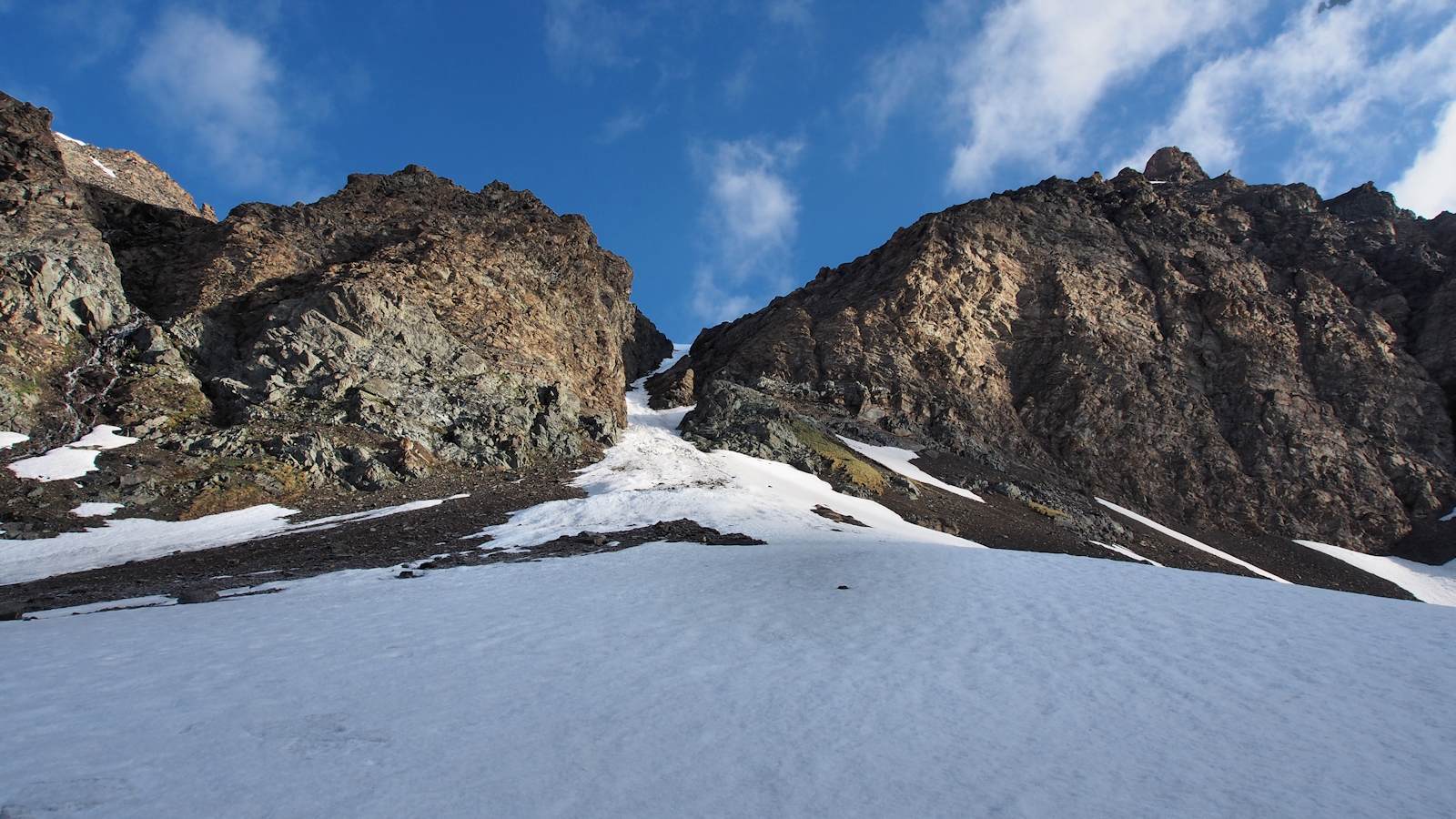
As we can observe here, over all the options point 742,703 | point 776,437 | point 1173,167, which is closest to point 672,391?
point 776,437

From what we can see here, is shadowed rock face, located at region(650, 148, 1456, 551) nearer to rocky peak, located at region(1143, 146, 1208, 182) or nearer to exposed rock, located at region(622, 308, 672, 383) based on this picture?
exposed rock, located at region(622, 308, 672, 383)

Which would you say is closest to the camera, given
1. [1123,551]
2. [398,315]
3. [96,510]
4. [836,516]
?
[96,510]

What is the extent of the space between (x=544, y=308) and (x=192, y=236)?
23.7m

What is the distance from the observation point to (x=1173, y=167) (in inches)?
3910

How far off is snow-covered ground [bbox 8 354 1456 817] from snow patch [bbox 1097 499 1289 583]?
36246 millimetres

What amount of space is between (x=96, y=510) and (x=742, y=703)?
91.2ft

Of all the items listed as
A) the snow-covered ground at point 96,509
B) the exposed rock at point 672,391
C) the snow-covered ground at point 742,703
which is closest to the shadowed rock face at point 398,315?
the exposed rock at point 672,391

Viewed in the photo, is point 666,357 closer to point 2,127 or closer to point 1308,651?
point 2,127

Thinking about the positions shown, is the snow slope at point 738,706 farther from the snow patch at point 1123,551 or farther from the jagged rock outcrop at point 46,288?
the jagged rock outcrop at point 46,288

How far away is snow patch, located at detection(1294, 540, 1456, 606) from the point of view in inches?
1575

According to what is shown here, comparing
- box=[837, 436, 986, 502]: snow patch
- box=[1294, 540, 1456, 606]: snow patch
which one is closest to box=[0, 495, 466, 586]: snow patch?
box=[837, 436, 986, 502]: snow patch

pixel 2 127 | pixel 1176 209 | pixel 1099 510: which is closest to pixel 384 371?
pixel 2 127

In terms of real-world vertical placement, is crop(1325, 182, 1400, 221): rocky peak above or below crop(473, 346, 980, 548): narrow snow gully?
above

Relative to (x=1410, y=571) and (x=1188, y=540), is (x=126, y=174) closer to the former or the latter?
(x=1188, y=540)
